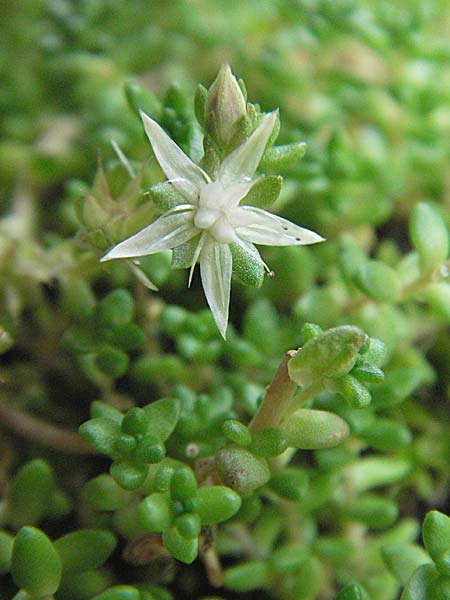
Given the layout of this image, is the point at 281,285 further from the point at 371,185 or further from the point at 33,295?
the point at 33,295

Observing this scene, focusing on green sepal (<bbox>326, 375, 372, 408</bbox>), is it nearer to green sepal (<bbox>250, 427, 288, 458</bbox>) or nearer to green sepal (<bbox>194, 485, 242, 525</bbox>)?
green sepal (<bbox>250, 427, 288, 458</bbox>)

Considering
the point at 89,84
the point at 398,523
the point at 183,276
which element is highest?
the point at 89,84

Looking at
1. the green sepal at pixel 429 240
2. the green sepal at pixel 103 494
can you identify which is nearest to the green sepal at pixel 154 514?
the green sepal at pixel 103 494

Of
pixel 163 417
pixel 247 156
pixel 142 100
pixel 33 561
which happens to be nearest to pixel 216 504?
pixel 163 417

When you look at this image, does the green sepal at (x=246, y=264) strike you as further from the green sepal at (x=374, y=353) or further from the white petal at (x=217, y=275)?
the green sepal at (x=374, y=353)

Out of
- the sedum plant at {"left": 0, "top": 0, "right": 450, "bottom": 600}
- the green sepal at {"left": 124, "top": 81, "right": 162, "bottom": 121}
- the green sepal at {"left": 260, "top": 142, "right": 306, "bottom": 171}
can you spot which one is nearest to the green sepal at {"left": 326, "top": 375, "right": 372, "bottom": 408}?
the sedum plant at {"left": 0, "top": 0, "right": 450, "bottom": 600}

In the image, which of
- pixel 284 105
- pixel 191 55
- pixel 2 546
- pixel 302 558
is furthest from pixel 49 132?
pixel 302 558
